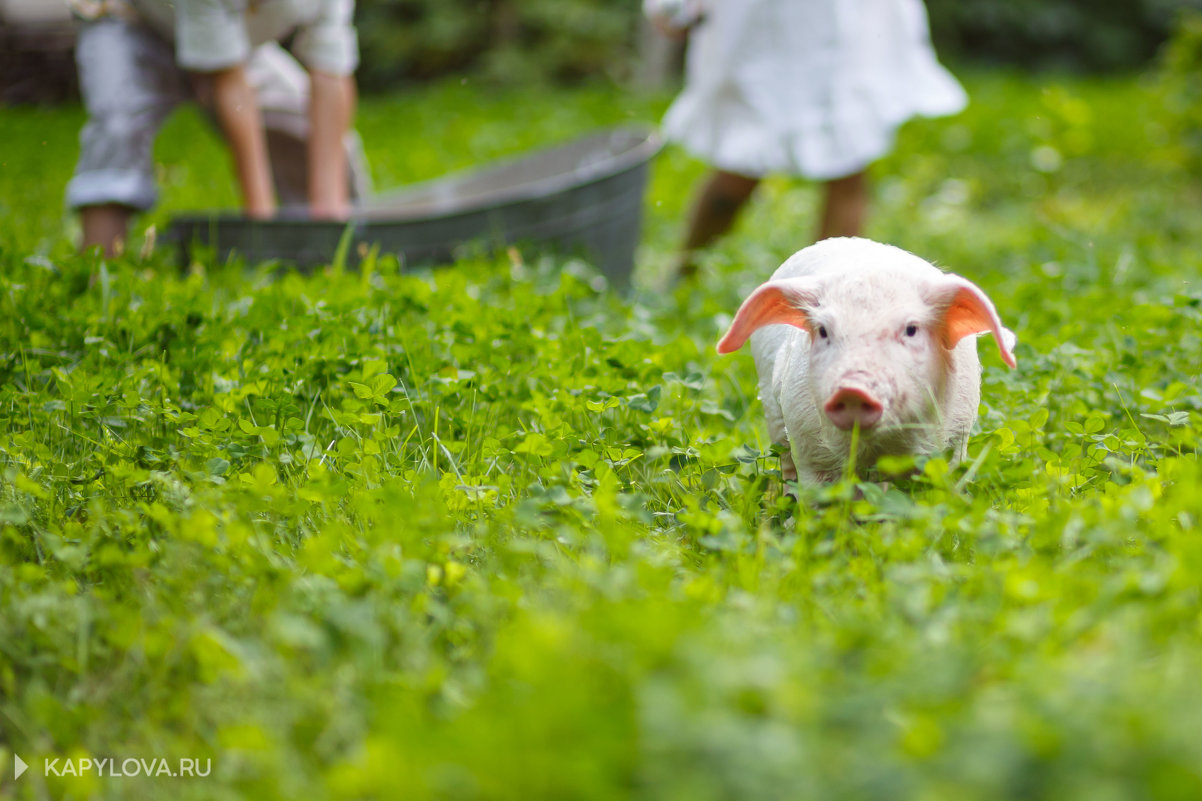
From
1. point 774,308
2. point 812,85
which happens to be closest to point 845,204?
point 812,85

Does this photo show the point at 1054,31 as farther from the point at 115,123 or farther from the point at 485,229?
the point at 115,123

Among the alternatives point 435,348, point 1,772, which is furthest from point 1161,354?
point 1,772

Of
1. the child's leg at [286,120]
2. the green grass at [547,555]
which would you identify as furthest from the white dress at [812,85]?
the child's leg at [286,120]

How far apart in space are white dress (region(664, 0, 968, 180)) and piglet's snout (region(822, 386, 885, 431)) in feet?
7.45

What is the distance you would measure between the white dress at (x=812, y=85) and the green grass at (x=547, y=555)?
28.4 inches

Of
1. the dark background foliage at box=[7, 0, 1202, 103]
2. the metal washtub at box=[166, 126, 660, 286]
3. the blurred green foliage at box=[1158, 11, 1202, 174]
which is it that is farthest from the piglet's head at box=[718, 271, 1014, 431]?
the dark background foliage at box=[7, 0, 1202, 103]

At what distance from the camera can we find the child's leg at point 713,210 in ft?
14.8

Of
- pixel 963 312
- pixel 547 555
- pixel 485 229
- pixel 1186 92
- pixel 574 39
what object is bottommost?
pixel 574 39

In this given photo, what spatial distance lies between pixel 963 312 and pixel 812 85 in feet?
7.13

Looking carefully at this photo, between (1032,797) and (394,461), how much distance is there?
1.69m

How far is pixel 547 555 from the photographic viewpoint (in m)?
1.97

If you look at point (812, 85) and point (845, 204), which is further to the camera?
point (845, 204)

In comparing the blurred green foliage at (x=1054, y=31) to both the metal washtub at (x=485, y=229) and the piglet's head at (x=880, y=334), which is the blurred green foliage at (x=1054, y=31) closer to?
the metal washtub at (x=485, y=229)

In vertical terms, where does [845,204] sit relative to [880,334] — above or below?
below
